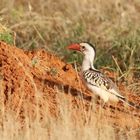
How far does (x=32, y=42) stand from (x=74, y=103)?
5149mm

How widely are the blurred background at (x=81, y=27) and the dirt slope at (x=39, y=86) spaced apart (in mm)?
1396

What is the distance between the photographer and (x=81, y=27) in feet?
55.9

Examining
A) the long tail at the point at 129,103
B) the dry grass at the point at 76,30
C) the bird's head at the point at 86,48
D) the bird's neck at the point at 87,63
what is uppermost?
the dry grass at the point at 76,30

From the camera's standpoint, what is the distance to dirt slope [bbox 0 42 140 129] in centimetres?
1062

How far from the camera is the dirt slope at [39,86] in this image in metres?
10.6

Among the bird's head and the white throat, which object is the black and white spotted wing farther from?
the bird's head

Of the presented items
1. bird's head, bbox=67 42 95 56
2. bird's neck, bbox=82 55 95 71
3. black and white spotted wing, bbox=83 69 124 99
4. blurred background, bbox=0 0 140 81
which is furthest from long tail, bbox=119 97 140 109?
blurred background, bbox=0 0 140 81

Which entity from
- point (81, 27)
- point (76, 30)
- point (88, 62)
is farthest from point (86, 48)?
point (81, 27)

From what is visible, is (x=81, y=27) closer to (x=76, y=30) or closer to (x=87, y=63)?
(x=76, y=30)

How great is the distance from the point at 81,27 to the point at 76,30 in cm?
17

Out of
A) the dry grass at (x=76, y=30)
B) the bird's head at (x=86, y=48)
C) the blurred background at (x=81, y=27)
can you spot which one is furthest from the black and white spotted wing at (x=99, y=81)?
the blurred background at (x=81, y=27)

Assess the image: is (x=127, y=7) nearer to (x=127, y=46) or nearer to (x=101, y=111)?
(x=127, y=46)

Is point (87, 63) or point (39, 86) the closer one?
point (39, 86)

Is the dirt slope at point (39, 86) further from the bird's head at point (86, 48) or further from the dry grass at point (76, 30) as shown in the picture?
the bird's head at point (86, 48)
